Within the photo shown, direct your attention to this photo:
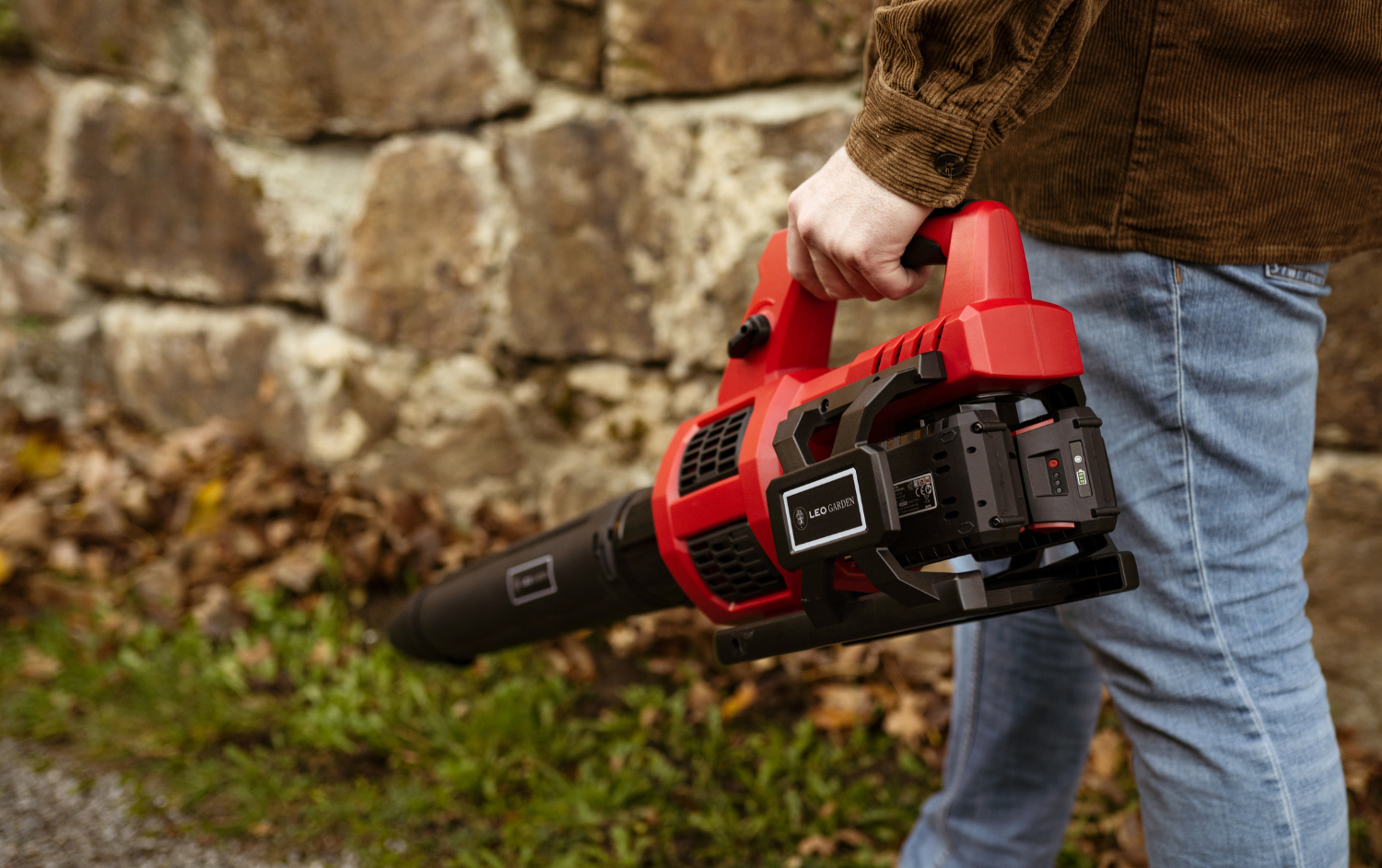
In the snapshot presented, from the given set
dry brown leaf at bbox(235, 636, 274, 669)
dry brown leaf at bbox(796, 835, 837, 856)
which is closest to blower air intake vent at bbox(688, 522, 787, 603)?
dry brown leaf at bbox(796, 835, 837, 856)

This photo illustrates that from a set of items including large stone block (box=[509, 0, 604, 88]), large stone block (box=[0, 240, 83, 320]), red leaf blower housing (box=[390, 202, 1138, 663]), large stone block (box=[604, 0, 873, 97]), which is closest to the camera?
red leaf blower housing (box=[390, 202, 1138, 663])

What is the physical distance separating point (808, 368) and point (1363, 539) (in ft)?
4.06

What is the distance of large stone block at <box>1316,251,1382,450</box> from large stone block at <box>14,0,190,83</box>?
3.03 m

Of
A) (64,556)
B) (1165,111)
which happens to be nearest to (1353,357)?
(1165,111)

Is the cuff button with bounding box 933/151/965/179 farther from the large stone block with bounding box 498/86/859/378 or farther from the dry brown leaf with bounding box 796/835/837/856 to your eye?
the dry brown leaf with bounding box 796/835/837/856

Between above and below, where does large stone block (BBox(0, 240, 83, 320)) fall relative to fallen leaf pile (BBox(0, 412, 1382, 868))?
above

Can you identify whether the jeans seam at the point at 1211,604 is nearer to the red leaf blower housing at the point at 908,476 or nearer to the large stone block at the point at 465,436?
the red leaf blower housing at the point at 908,476

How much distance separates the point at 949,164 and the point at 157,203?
111 inches

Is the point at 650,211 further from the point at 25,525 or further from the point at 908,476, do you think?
the point at 25,525

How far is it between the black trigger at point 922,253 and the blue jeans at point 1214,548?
0.62 ft

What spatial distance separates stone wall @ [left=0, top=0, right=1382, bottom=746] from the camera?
187cm

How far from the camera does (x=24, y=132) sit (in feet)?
9.82

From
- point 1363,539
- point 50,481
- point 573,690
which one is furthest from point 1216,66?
point 50,481

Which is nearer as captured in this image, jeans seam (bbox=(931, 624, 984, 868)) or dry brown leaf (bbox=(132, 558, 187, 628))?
jeans seam (bbox=(931, 624, 984, 868))
